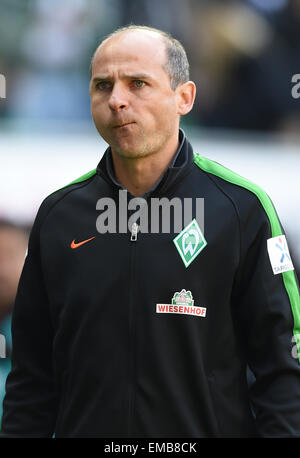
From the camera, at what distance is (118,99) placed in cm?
162

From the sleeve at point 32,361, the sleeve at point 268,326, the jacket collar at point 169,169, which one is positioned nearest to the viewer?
the sleeve at point 268,326

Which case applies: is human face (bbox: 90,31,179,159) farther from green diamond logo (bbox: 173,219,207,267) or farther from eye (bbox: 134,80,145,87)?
green diamond logo (bbox: 173,219,207,267)

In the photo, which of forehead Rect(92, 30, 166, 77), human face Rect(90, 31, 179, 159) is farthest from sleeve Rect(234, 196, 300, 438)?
forehead Rect(92, 30, 166, 77)

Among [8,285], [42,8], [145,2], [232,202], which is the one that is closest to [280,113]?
[145,2]

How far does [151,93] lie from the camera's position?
165 centimetres

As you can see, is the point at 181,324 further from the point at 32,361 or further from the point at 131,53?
the point at 131,53

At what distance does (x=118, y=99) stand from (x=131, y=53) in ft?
0.40

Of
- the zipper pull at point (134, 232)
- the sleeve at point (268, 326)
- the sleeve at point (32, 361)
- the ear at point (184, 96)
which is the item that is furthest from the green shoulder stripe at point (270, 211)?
the sleeve at point (32, 361)

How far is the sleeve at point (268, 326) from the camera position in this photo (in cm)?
158

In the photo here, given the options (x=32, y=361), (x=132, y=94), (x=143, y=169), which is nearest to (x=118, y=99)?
(x=132, y=94)

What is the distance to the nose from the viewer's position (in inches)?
63.7

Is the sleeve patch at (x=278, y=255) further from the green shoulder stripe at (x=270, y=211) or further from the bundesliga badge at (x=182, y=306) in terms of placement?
the bundesliga badge at (x=182, y=306)
